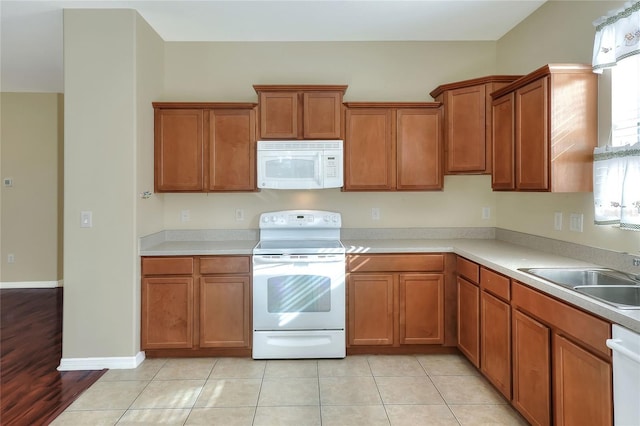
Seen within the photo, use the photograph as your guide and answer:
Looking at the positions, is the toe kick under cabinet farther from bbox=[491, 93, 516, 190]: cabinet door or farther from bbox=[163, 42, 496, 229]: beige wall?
bbox=[491, 93, 516, 190]: cabinet door

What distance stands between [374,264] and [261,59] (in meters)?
2.23

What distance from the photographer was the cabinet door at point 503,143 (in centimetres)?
275

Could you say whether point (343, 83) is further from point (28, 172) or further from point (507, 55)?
point (28, 172)

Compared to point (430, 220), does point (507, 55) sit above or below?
above

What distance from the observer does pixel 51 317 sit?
4.16 m

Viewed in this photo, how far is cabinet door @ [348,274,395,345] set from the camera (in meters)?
3.14

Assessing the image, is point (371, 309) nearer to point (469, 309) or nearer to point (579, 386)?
point (469, 309)

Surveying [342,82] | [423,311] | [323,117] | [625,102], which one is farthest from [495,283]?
[342,82]

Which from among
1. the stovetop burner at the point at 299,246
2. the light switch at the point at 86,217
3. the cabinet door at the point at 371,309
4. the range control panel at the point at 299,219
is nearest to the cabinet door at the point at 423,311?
the cabinet door at the point at 371,309

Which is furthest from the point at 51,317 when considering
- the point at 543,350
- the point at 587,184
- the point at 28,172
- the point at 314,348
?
the point at 587,184

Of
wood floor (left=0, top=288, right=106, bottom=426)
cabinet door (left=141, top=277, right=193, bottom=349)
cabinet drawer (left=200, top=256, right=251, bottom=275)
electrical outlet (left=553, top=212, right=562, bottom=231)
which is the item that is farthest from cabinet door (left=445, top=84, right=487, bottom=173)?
wood floor (left=0, top=288, right=106, bottom=426)

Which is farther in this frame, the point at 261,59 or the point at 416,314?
the point at 261,59

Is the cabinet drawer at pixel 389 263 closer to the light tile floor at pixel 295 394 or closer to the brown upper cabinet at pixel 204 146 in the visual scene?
the light tile floor at pixel 295 394

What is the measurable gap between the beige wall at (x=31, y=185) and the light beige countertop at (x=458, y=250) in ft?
9.55
